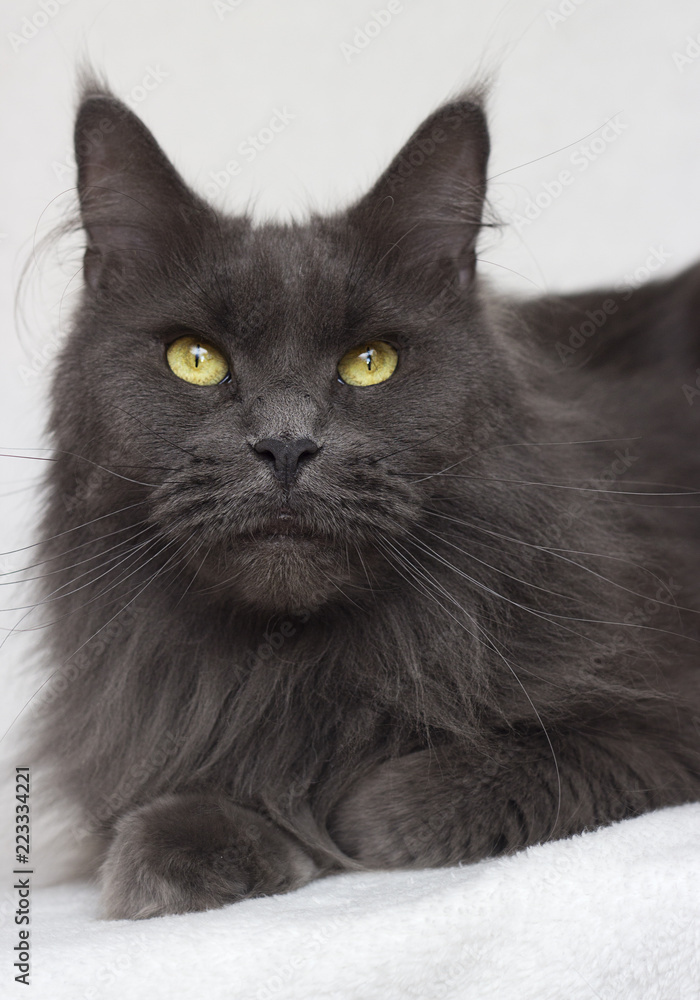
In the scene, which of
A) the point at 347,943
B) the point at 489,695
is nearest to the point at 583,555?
the point at 489,695

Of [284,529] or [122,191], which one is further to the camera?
[122,191]

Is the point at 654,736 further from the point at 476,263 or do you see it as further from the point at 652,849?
the point at 476,263

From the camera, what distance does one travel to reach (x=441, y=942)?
1.03m

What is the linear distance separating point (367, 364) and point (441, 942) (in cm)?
80

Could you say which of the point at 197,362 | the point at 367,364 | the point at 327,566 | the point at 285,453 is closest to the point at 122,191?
the point at 197,362

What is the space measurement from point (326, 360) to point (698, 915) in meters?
0.88

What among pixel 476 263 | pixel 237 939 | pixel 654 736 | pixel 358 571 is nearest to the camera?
pixel 237 939

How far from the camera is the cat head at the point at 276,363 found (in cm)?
123

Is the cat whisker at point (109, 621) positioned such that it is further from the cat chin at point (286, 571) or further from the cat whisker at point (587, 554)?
the cat whisker at point (587, 554)

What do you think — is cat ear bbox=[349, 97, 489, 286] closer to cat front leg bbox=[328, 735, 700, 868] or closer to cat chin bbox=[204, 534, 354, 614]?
cat chin bbox=[204, 534, 354, 614]

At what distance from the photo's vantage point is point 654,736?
1423 millimetres

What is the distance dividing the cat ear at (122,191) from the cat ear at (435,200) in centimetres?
29

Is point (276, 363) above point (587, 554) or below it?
above

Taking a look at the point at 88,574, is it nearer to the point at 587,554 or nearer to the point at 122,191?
the point at 122,191
